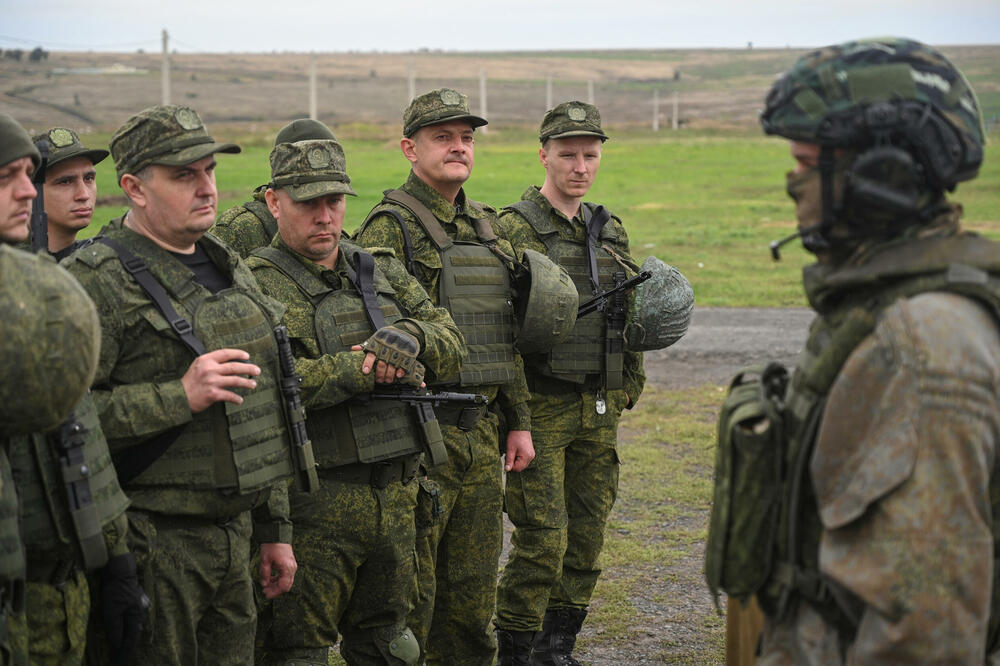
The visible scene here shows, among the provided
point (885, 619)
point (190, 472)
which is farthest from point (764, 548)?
point (190, 472)

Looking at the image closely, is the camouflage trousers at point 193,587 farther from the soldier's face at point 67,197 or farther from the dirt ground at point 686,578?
the dirt ground at point 686,578

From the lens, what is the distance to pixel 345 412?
4402mm

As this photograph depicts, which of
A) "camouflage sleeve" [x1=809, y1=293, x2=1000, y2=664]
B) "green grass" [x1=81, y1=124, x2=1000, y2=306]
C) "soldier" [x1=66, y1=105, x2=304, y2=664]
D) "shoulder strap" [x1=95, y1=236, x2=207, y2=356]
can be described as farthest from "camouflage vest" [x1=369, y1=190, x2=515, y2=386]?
"green grass" [x1=81, y1=124, x2=1000, y2=306]

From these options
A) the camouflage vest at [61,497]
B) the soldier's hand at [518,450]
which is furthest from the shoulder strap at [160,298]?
the soldier's hand at [518,450]

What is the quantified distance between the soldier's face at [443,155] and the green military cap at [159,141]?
1.62 meters

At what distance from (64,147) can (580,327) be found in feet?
9.04

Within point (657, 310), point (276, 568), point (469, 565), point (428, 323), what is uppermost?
point (428, 323)

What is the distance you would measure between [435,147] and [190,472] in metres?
2.36

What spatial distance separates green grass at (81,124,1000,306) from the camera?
60.0ft

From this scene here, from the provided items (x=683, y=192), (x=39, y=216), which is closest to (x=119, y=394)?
(x=39, y=216)

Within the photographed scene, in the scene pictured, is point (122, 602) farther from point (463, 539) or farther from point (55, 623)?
point (463, 539)

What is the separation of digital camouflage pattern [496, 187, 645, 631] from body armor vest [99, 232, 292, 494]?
1981mm

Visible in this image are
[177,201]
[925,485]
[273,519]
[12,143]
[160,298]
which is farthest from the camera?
[273,519]

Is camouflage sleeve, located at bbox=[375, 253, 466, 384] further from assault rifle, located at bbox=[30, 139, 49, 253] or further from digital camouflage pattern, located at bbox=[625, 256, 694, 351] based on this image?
assault rifle, located at bbox=[30, 139, 49, 253]
